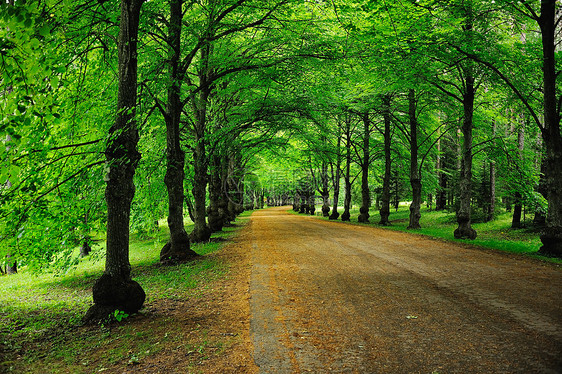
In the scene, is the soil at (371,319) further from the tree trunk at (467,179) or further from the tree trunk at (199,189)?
the tree trunk at (199,189)

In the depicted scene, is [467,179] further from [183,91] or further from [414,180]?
[183,91]

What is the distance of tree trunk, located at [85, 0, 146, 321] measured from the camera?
6062 mm

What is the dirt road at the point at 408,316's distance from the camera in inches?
153

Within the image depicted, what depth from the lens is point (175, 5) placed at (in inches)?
407

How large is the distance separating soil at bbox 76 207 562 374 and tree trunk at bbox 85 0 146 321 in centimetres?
59

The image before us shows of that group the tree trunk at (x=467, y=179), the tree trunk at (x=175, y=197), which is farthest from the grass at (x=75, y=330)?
the tree trunk at (x=467, y=179)

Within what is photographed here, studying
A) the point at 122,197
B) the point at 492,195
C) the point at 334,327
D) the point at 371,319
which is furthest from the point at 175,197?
the point at 492,195

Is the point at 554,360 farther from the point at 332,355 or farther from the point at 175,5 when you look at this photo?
the point at 175,5

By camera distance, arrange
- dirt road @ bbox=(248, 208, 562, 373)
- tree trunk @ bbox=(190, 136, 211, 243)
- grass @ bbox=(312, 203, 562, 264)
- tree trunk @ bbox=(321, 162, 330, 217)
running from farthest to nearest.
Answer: tree trunk @ bbox=(321, 162, 330, 217) → tree trunk @ bbox=(190, 136, 211, 243) → grass @ bbox=(312, 203, 562, 264) → dirt road @ bbox=(248, 208, 562, 373)

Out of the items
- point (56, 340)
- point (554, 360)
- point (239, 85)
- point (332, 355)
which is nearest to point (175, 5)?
point (239, 85)

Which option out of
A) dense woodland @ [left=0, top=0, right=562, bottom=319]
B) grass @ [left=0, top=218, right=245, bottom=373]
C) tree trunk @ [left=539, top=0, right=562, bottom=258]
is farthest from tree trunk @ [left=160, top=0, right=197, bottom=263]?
tree trunk @ [left=539, top=0, right=562, bottom=258]

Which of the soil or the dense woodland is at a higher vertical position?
the dense woodland

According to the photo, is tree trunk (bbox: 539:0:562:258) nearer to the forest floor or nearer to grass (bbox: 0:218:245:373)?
the forest floor

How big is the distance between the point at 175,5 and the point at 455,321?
1066 cm
